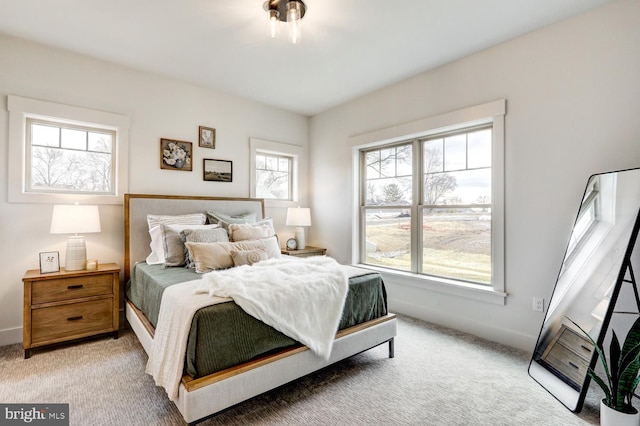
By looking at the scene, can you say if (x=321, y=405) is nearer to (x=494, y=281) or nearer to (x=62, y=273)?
(x=494, y=281)

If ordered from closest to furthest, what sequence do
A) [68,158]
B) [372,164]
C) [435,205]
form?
[68,158] → [435,205] → [372,164]

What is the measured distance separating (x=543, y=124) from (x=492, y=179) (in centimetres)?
58

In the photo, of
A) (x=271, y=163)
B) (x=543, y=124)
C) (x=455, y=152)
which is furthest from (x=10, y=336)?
(x=543, y=124)

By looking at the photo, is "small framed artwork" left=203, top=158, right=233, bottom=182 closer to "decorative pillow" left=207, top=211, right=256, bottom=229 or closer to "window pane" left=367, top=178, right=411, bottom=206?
"decorative pillow" left=207, top=211, right=256, bottom=229

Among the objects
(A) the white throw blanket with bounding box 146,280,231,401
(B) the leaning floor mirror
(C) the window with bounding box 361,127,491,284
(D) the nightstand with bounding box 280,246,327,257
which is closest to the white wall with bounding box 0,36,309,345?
(D) the nightstand with bounding box 280,246,327,257

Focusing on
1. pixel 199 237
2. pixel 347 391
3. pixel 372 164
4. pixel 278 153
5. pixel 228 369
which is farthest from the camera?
pixel 278 153

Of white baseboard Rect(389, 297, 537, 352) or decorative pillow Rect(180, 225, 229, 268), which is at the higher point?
decorative pillow Rect(180, 225, 229, 268)

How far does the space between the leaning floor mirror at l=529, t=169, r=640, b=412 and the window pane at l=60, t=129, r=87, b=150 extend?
4.48 m

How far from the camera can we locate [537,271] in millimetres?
2541

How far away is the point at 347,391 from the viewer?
6.55 feet

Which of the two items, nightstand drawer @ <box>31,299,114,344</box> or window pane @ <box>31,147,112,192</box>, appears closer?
Answer: nightstand drawer @ <box>31,299,114,344</box>

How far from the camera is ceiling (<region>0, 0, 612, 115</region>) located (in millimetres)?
2242

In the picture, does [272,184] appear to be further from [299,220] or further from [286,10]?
[286,10]

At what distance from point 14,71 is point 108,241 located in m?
1.70
